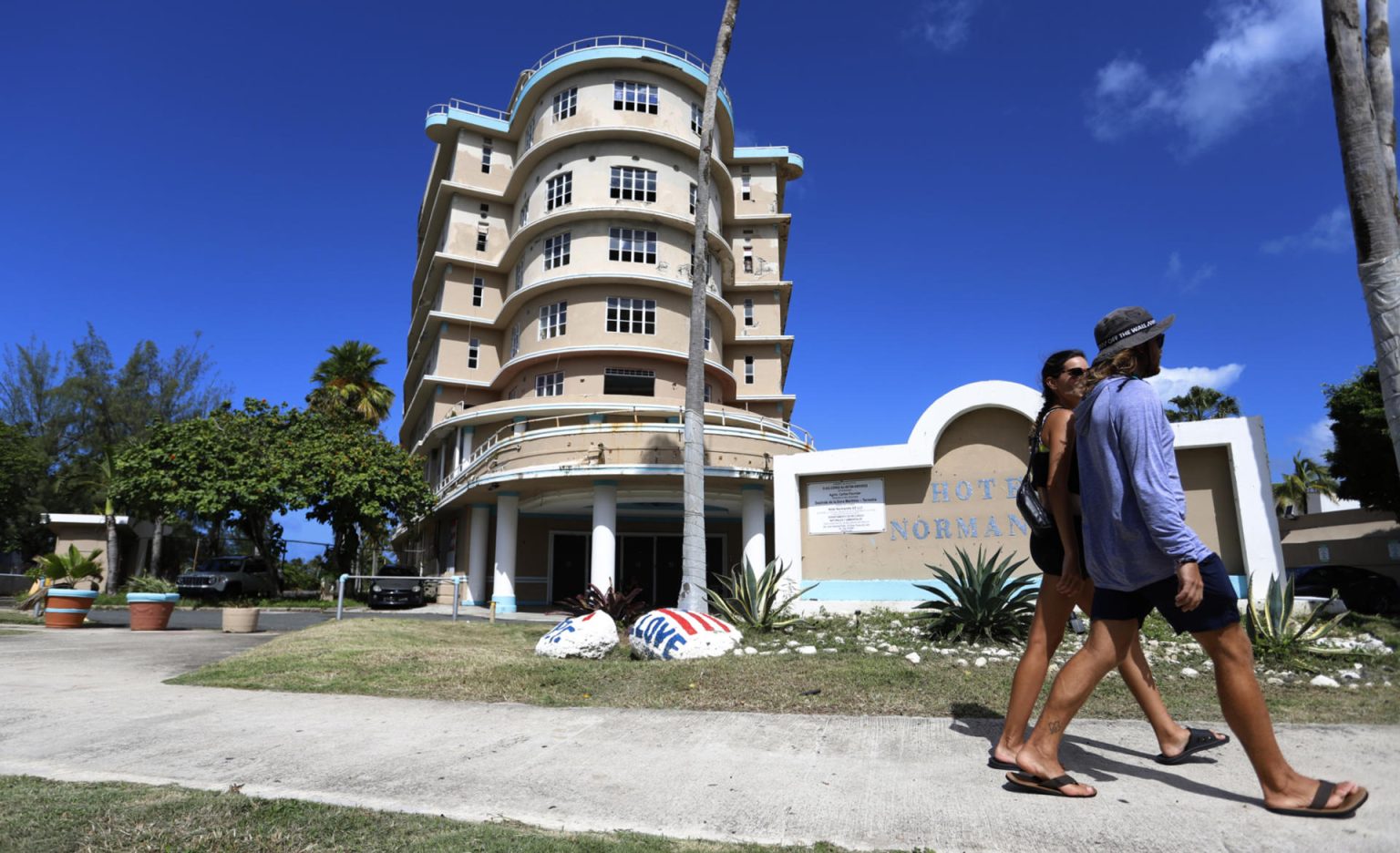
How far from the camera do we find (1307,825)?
2.85m

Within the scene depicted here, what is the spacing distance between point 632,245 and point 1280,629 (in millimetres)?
26269

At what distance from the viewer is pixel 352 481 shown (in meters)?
27.6

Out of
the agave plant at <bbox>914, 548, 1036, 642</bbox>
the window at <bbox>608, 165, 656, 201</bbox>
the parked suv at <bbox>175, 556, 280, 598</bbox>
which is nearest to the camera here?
the agave plant at <bbox>914, 548, 1036, 642</bbox>

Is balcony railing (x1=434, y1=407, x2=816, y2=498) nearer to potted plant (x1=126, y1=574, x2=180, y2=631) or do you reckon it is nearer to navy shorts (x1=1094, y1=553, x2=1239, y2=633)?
potted plant (x1=126, y1=574, x2=180, y2=631)

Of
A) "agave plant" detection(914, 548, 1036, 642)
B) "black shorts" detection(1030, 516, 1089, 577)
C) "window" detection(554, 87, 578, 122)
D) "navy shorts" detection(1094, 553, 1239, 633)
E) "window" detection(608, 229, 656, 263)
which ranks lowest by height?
"agave plant" detection(914, 548, 1036, 642)

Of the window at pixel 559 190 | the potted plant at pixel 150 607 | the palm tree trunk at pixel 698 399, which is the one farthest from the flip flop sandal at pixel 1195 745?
the window at pixel 559 190

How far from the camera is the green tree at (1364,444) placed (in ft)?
76.1

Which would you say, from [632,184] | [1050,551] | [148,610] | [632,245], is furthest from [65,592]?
[632,184]

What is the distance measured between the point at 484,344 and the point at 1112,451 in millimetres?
35574

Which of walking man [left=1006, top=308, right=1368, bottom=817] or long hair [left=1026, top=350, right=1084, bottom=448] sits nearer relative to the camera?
walking man [left=1006, top=308, right=1368, bottom=817]

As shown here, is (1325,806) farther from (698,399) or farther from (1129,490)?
(698,399)

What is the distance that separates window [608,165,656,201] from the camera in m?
31.0

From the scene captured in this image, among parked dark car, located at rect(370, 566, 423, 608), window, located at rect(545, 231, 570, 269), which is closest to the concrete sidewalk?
parked dark car, located at rect(370, 566, 423, 608)

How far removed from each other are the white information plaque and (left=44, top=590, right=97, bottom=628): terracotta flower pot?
13720mm
